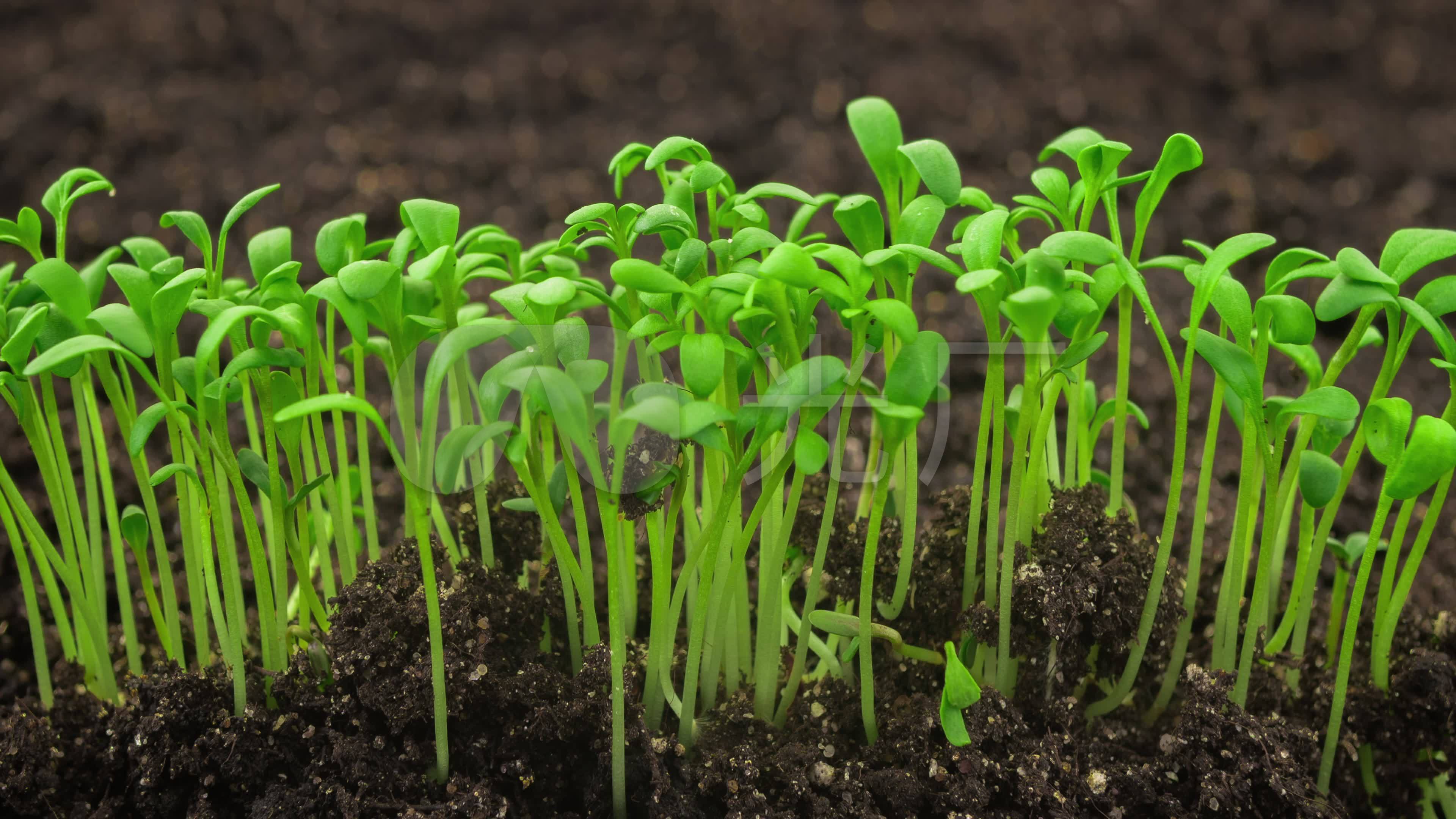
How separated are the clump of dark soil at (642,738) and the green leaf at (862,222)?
0.32 meters

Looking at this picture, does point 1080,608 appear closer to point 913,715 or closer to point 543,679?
point 913,715

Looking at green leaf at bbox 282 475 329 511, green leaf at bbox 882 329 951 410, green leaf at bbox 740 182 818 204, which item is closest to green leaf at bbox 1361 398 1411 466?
green leaf at bbox 882 329 951 410

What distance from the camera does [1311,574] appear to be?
0.99 meters

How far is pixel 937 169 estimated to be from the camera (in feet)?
2.66

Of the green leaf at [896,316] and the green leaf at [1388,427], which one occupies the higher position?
the green leaf at [896,316]

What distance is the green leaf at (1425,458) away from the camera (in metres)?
0.72

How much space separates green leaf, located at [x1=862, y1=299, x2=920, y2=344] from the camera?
27.2 inches

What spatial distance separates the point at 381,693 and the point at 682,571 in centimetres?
27

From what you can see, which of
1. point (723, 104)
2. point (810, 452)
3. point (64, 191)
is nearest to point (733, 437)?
point (810, 452)

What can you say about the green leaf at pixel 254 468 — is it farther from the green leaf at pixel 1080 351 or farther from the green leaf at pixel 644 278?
the green leaf at pixel 1080 351

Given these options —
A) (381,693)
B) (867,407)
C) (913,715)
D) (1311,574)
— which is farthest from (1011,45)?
(381,693)

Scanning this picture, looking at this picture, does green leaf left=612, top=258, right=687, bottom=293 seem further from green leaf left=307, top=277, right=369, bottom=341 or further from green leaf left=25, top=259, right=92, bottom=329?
green leaf left=25, top=259, right=92, bottom=329

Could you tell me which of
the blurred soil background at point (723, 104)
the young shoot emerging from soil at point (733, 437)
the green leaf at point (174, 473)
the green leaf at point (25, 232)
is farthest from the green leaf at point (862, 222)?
the blurred soil background at point (723, 104)

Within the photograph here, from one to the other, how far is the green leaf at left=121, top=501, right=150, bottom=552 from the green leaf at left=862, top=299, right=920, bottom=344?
0.73 meters
